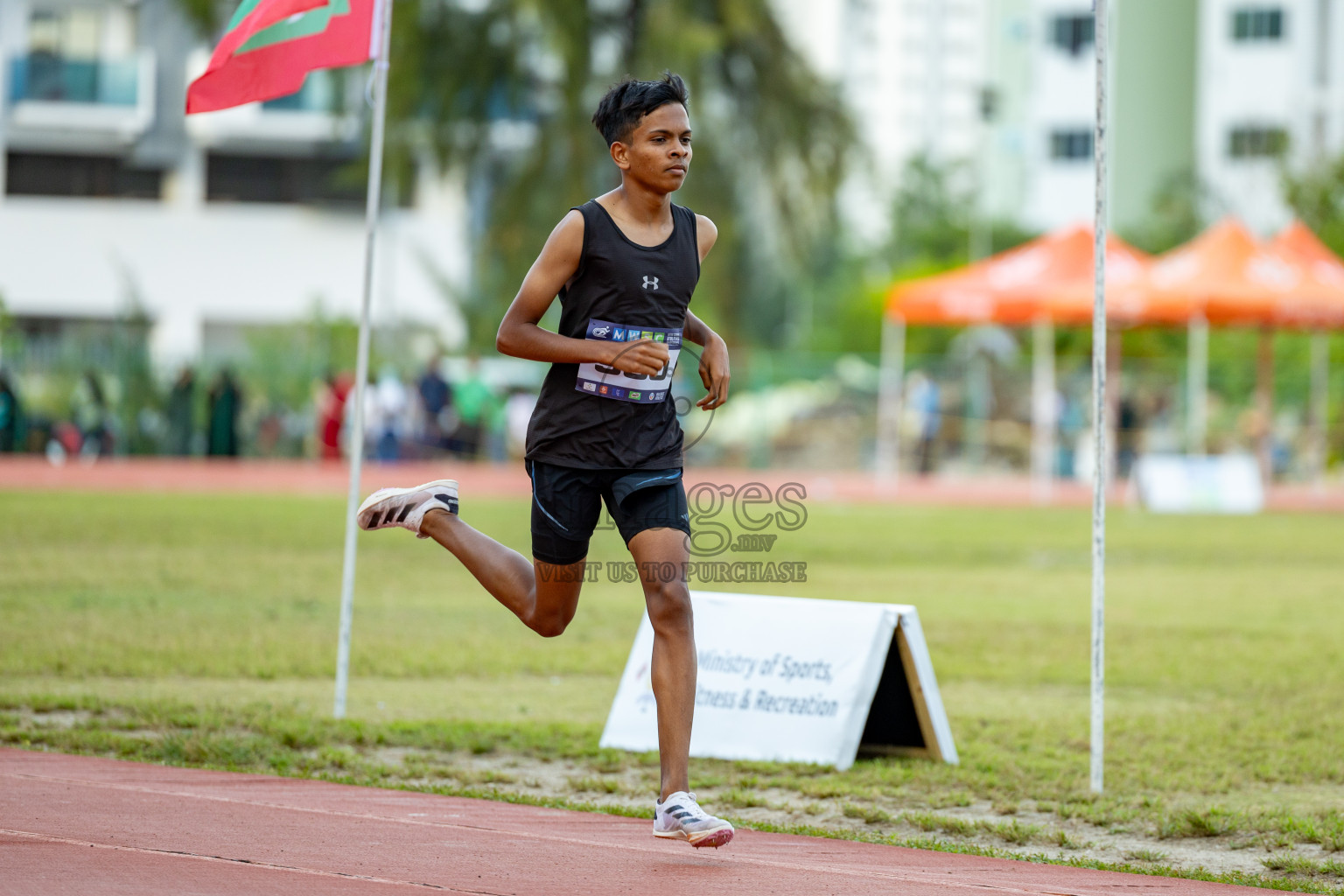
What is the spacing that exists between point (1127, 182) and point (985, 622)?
166 feet

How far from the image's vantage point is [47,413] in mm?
29656

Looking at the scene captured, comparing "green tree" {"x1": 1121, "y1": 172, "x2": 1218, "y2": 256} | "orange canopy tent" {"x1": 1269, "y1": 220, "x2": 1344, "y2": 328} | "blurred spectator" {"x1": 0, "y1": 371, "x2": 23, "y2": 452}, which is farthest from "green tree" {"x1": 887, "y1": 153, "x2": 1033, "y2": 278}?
"blurred spectator" {"x1": 0, "y1": 371, "x2": 23, "y2": 452}

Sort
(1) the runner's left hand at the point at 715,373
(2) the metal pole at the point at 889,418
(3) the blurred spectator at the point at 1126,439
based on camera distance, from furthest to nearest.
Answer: (3) the blurred spectator at the point at 1126,439, (2) the metal pole at the point at 889,418, (1) the runner's left hand at the point at 715,373

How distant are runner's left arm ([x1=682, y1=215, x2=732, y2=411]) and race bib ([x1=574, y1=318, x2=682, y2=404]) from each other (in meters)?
0.22

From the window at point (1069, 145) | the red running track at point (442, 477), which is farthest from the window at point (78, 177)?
the window at point (1069, 145)

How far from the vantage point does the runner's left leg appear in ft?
15.6

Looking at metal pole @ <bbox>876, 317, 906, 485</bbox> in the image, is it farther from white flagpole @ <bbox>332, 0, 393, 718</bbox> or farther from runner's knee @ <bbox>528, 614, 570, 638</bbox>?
runner's knee @ <bbox>528, 614, 570, 638</bbox>

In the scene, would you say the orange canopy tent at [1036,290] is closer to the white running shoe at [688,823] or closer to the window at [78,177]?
the white running shoe at [688,823]

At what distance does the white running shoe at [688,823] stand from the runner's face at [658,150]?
1842 mm

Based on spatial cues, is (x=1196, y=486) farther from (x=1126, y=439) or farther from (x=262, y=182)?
(x=262, y=182)

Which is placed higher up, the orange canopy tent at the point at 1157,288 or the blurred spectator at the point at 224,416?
the orange canopy tent at the point at 1157,288

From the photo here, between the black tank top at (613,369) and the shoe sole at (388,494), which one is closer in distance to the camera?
the black tank top at (613,369)

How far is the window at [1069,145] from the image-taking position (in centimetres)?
5878

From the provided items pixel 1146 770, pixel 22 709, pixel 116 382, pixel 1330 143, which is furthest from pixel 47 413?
pixel 1330 143
